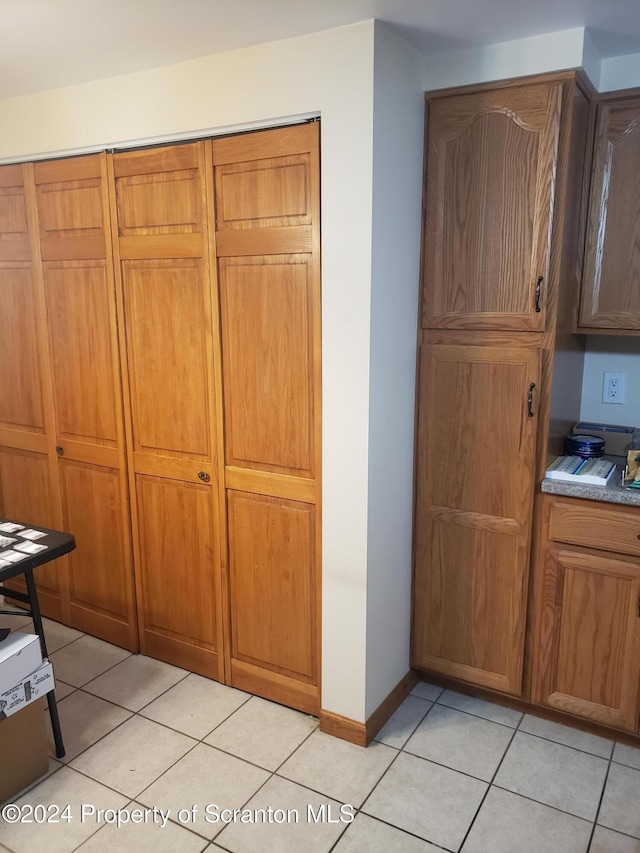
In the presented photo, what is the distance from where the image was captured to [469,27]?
6.36ft

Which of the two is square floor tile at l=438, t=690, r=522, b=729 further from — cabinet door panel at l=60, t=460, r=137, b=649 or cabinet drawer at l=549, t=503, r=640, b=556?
cabinet door panel at l=60, t=460, r=137, b=649

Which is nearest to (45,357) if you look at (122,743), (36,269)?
(36,269)

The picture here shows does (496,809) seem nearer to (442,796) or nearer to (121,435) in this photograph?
(442,796)

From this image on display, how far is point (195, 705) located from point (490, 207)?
207 cm

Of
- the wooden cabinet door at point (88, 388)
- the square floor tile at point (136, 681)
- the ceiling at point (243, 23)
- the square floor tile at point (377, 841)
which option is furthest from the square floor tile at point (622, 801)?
the ceiling at point (243, 23)

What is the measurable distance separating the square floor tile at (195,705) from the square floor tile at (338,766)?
0.35 m

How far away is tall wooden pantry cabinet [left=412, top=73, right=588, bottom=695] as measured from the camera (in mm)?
2104

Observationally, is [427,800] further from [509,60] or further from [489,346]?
[509,60]

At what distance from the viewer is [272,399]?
2.27 meters

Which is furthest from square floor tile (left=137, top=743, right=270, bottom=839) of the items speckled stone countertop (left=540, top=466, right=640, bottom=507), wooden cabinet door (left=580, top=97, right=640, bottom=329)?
wooden cabinet door (left=580, top=97, right=640, bottom=329)

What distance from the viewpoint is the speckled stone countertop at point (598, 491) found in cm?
210

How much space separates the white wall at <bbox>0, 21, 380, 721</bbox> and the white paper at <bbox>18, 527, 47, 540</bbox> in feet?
3.14

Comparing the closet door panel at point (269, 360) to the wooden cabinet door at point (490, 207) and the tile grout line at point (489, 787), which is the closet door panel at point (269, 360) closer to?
the wooden cabinet door at point (490, 207)

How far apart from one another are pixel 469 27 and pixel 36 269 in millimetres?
1877
